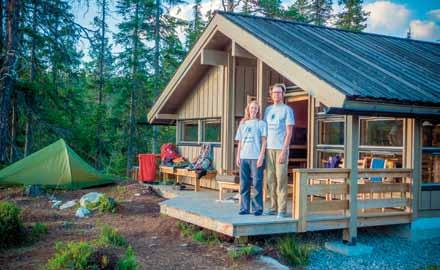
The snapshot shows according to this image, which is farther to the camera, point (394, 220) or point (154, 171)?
point (154, 171)

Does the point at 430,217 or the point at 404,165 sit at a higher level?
the point at 404,165

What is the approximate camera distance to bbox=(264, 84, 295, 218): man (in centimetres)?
643

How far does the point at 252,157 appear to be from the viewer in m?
6.68

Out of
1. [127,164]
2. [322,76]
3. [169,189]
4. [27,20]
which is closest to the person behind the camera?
[322,76]

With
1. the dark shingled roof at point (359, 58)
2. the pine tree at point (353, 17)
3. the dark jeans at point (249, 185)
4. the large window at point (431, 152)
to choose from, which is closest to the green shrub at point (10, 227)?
the dark jeans at point (249, 185)

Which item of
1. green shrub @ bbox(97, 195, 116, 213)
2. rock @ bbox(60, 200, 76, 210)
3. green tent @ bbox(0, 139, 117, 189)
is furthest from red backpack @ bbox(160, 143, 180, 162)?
green shrub @ bbox(97, 195, 116, 213)

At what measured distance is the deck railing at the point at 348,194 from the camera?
632 centimetres

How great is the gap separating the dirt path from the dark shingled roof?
2.96 meters

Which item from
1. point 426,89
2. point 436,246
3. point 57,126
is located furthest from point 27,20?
point 436,246

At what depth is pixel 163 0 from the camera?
2405 cm

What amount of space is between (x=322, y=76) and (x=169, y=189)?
19.0ft

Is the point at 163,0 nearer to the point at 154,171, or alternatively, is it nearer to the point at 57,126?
the point at 57,126

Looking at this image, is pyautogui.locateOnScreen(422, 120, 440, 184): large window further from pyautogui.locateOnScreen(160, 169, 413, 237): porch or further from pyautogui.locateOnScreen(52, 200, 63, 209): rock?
pyautogui.locateOnScreen(52, 200, 63, 209): rock

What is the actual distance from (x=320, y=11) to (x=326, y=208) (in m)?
26.8
